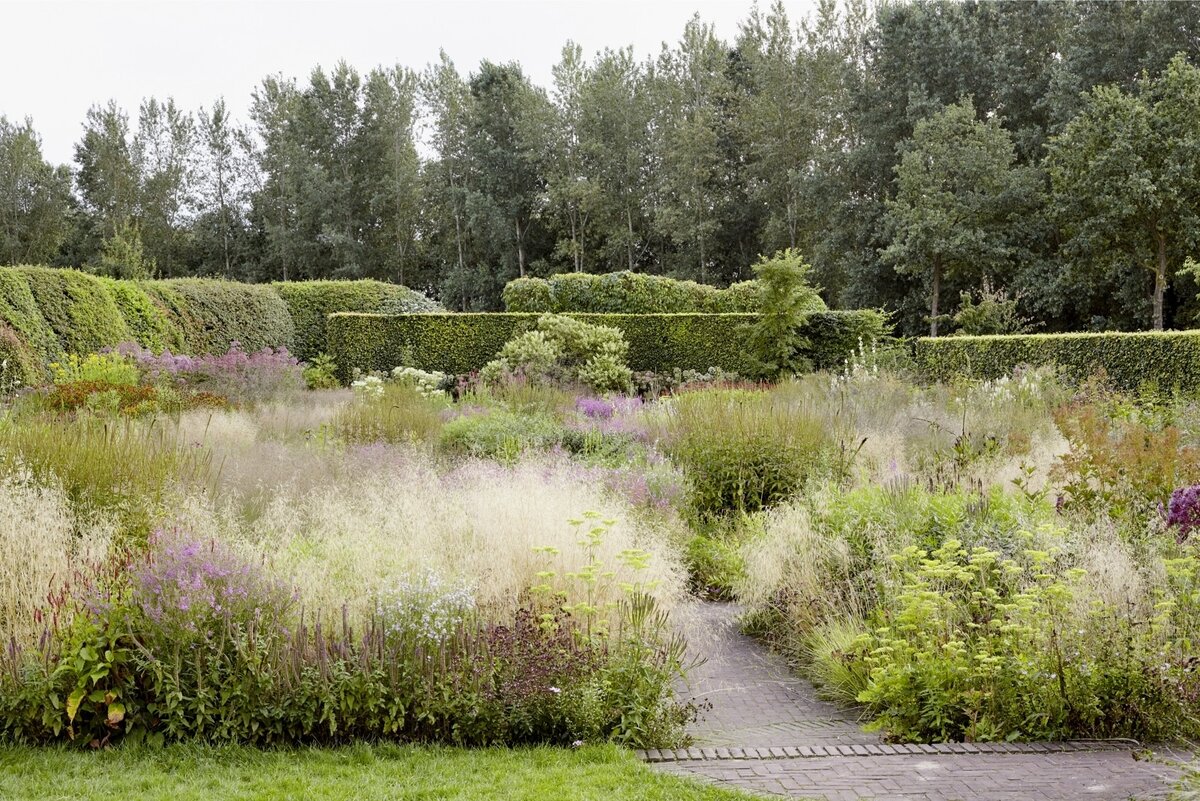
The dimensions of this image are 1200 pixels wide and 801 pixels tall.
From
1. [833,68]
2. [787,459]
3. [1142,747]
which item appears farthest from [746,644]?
[833,68]

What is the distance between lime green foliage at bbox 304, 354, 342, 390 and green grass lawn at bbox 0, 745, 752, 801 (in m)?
13.1

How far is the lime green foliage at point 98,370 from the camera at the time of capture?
1256 cm

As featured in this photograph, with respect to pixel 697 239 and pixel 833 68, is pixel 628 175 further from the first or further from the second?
pixel 833 68

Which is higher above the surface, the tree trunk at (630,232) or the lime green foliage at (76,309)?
the tree trunk at (630,232)

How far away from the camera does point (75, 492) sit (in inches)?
203

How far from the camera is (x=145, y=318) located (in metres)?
16.5

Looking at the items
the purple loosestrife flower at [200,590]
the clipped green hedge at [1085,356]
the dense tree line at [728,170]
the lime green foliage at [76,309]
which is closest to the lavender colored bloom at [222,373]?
the lime green foliage at [76,309]

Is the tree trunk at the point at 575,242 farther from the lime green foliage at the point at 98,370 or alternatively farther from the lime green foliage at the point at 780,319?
the lime green foliage at the point at 98,370

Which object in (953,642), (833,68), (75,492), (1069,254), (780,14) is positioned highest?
(780,14)

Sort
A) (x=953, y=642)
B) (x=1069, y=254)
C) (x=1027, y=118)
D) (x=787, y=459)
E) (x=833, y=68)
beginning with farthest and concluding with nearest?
(x=833, y=68)
(x=1027, y=118)
(x=1069, y=254)
(x=787, y=459)
(x=953, y=642)

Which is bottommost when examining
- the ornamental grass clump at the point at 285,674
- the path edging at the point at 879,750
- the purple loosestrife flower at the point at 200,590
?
the path edging at the point at 879,750

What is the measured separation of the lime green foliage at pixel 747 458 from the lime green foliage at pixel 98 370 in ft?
Result: 26.0

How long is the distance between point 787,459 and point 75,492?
16.9 feet

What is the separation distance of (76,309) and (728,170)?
2283 centimetres
